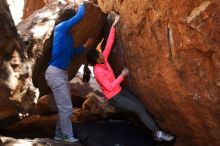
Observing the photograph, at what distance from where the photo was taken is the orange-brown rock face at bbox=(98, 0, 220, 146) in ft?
17.9

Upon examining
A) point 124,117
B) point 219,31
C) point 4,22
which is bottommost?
point 124,117

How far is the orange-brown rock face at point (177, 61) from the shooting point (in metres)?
5.46

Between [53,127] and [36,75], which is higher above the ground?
[36,75]

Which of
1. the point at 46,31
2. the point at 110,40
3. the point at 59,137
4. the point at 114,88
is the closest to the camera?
the point at 59,137

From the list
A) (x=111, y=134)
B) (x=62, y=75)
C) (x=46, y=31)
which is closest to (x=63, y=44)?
(x=62, y=75)

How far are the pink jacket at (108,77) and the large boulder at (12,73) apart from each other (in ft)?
6.23

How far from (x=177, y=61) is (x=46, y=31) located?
2.51m

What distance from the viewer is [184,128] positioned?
21.3 feet

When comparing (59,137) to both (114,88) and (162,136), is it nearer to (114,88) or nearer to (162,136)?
(114,88)

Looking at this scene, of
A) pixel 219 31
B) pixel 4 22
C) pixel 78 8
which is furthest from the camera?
pixel 78 8

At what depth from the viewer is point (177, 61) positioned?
230 inches

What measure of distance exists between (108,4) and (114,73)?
4.23 feet

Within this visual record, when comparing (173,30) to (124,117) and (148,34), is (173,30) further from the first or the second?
(124,117)

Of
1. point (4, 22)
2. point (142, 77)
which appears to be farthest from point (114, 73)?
point (4, 22)
